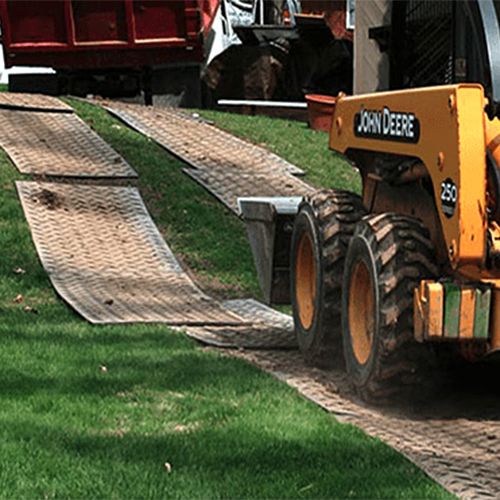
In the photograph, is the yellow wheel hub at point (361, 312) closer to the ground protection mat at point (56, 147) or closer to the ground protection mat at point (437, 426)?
the ground protection mat at point (437, 426)

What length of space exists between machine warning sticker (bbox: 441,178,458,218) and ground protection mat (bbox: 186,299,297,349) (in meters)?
2.91

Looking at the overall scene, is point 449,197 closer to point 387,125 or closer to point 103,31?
point 387,125

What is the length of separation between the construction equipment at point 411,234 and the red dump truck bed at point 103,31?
12.0 meters

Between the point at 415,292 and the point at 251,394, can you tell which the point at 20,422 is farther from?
the point at 415,292

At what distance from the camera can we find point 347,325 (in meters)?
7.57

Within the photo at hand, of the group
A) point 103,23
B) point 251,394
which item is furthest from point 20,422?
point 103,23

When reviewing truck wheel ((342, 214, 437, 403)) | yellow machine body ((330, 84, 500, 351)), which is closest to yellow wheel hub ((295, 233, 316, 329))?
truck wheel ((342, 214, 437, 403))

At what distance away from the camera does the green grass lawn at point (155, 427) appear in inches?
209

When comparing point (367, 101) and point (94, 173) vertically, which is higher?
point (367, 101)

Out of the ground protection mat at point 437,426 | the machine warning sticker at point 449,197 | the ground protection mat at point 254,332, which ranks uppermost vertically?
the machine warning sticker at point 449,197

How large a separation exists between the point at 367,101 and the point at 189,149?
9102 millimetres

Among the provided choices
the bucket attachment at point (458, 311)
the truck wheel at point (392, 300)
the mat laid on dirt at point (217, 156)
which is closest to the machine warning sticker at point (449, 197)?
the bucket attachment at point (458, 311)

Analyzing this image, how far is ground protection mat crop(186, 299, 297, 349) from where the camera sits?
9.05m

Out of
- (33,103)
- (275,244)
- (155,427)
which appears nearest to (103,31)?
(33,103)
